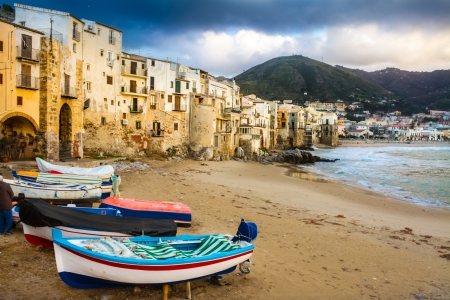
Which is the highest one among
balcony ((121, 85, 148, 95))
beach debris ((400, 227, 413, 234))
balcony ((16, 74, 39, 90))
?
balcony ((121, 85, 148, 95))

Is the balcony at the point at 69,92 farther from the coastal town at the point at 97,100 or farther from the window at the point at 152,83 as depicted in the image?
the window at the point at 152,83

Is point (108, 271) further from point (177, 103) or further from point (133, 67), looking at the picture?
point (177, 103)

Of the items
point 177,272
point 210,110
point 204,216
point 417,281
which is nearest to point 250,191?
point 204,216

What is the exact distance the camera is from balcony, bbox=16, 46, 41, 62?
2280 centimetres

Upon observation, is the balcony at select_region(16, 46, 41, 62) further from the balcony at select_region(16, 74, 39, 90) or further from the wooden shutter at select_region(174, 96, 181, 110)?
the wooden shutter at select_region(174, 96, 181, 110)

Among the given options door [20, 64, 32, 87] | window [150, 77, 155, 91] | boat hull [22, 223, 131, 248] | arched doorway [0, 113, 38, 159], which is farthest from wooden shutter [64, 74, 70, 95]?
boat hull [22, 223, 131, 248]

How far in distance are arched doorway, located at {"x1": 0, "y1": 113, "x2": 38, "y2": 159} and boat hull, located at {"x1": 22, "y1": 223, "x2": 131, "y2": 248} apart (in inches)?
715

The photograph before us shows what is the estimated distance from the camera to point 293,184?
2855cm

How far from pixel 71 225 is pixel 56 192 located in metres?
5.51

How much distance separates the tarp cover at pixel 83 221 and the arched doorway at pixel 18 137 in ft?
59.7

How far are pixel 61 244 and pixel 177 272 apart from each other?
235 cm

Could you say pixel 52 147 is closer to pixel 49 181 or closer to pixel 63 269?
pixel 49 181

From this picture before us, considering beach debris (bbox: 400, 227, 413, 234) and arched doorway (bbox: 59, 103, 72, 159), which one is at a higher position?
arched doorway (bbox: 59, 103, 72, 159)

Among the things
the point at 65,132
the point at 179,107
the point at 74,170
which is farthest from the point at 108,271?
the point at 179,107
